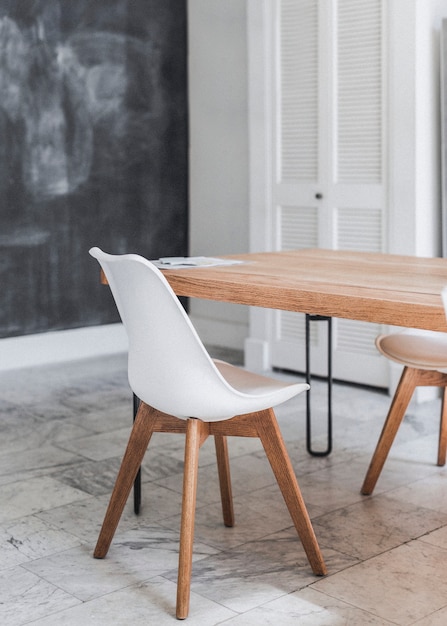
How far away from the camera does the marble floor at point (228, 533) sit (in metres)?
2.25

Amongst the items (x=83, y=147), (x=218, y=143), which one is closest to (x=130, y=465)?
(x=83, y=147)

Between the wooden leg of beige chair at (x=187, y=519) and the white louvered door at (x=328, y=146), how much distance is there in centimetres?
230

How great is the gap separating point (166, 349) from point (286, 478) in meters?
0.47

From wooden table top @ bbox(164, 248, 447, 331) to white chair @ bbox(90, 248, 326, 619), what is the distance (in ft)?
0.80

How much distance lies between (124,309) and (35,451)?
4.66 feet

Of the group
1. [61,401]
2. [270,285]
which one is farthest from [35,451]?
[270,285]

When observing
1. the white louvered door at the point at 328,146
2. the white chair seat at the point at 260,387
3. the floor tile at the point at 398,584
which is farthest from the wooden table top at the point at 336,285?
the white louvered door at the point at 328,146

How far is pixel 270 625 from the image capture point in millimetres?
2154

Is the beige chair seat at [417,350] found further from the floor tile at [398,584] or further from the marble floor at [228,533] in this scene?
the floor tile at [398,584]

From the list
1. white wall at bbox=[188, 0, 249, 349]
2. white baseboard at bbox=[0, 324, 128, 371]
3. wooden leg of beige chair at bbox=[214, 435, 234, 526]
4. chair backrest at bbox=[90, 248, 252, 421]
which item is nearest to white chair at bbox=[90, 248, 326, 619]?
chair backrest at bbox=[90, 248, 252, 421]

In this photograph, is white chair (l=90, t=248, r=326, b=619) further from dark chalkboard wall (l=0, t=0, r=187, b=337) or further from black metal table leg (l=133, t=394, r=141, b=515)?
dark chalkboard wall (l=0, t=0, r=187, b=337)

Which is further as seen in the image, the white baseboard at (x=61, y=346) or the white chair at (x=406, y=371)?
the white baseboard at (x=61, y=346)

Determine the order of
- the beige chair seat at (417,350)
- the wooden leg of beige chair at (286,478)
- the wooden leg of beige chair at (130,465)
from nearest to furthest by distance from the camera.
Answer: the wooden leg of beige chair at (286,478)
the wooden leg of beige chair at (130,465)
the beige chair seat at (417,350)

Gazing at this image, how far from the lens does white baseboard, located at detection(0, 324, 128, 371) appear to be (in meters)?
5.09
